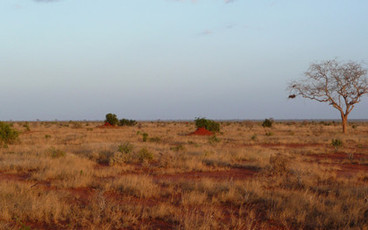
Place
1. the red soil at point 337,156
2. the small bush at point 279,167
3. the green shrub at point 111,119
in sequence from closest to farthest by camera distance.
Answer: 1. the small bush at point 279,167
2. the red soil at point 337,156
3. the green shrub at point 111,119

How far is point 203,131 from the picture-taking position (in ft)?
129

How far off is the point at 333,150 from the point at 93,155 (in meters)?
15.4

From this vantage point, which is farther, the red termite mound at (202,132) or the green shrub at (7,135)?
the red termite mound at (202,132)

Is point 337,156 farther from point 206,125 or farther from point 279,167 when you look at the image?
point 206,125

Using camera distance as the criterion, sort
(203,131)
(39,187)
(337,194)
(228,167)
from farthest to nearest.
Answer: (203,131) < (228,167) < (39,187) < (337,194)

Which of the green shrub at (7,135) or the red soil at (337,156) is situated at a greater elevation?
the green shrub at (7,135)

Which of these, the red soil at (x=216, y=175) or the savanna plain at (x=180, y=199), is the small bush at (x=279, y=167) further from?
the red soil at (x=216, y=175)

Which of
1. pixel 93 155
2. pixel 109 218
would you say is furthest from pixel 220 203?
pixel 93 155

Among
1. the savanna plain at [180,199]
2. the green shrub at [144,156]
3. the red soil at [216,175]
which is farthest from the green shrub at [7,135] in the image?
the red soil at [216,175]

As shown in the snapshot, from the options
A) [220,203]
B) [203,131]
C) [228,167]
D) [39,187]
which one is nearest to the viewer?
[220,203]

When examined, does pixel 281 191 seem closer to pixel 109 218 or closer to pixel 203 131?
pixel 109 218

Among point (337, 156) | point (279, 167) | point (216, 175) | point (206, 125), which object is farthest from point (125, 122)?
point (279, 167)

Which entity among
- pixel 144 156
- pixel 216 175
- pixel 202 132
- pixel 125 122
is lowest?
pixel 216 175

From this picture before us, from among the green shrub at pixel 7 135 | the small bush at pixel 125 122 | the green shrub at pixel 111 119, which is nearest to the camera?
the green shrub at pixel 7 135
